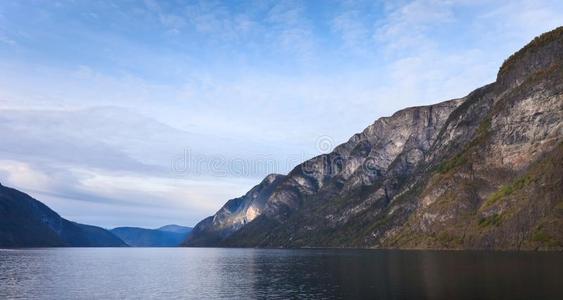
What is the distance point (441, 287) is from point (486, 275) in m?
23.7

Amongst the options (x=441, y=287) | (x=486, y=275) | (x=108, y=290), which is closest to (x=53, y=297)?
(x=108, y=290)

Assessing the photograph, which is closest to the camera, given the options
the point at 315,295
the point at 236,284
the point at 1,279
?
the point at 315,295

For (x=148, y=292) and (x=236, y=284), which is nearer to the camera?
(x=148, y=292)

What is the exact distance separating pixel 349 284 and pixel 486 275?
98.1 ft

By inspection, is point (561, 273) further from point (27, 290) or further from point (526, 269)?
point (27, 290)

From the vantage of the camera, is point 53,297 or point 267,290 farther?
point 267,290

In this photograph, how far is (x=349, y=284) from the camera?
98.3 m

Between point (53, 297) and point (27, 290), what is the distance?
571 inches

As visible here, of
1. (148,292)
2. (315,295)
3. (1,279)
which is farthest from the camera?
(1,279)

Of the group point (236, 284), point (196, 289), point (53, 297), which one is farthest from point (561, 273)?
point (53, 297)

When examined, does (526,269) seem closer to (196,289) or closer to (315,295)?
(315,295)

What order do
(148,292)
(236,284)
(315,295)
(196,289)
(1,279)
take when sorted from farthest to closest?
(1,279) < (236,284) < (196,289) < (148,292) < (315,295)

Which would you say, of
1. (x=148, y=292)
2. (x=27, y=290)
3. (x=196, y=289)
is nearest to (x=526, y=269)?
(x=196, y=289)

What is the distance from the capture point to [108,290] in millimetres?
97125
